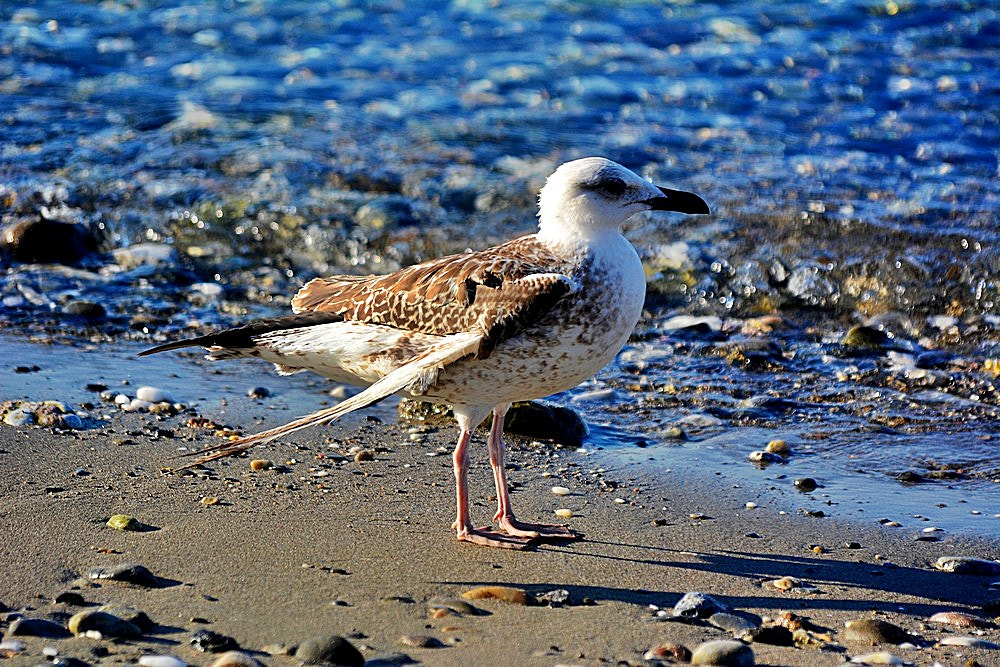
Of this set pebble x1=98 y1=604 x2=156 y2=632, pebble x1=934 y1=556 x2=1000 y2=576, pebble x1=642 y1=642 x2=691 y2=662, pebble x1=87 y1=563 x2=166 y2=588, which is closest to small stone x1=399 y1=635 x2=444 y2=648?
pebble x1=642 y1=642 x2=691 y2=662

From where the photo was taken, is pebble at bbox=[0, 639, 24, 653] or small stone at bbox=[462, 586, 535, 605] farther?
small stone at bbox=[462, 586, 535, 605]

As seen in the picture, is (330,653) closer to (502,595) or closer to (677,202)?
(502,595)

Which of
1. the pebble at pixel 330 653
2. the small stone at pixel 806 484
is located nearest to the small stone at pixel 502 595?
the pebble at pixel 330 653

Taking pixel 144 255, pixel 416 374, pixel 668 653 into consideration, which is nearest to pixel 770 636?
pixel 668 653

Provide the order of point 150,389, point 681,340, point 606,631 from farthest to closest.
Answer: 1. point 681,340
2. point 150,389
3. point 606,631

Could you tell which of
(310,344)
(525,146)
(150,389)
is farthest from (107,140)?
(310,344)

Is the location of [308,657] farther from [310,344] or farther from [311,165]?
[311,165]

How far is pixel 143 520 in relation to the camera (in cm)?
530

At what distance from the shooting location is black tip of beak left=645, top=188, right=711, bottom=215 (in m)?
5.72

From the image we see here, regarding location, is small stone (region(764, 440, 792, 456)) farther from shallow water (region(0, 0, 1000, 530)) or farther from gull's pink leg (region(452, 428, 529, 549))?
gull's pink leg (region(452, 428, 529, 549))

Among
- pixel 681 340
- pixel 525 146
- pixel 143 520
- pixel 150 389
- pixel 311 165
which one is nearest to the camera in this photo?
pixel 143 520

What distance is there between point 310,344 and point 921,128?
8777 millimetres

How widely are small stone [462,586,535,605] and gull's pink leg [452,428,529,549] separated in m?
0.50

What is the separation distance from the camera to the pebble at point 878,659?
422 centimetres
